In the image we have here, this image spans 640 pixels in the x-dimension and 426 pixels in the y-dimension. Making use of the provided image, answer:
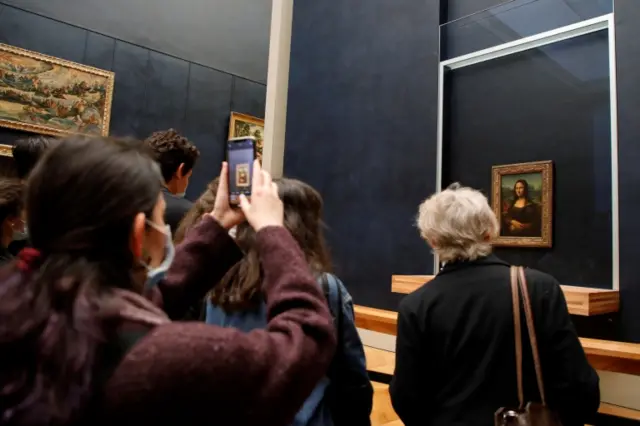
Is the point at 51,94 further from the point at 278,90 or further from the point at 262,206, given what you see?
the point at 262,206

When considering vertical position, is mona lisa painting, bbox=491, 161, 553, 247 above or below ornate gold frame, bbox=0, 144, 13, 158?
below

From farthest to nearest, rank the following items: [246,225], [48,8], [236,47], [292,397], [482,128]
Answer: [236,47], [48,8], [482,128], [246,225], [292,397]

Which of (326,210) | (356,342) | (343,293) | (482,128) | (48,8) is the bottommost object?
(356,342)

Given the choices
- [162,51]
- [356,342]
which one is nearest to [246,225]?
[356,342]

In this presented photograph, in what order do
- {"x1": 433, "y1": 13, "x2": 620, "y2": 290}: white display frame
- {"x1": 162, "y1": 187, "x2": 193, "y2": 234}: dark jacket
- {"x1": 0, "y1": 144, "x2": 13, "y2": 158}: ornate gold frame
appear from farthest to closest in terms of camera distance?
{"x1": 0, "y1": 144, "x2": 13, "y2": 158}: ornate gold frame, {"x1": 433, "y1": 13, "x2": 620, "y2": 290}: white display frame, {"x1": 162, "y1": 187, "x2": 193, "y2": 234}: dark jacket

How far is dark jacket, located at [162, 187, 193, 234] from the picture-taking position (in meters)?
2.69

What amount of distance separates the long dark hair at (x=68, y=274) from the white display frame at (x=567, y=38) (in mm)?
3298

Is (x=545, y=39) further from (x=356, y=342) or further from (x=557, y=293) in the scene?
(x=356, y=342)

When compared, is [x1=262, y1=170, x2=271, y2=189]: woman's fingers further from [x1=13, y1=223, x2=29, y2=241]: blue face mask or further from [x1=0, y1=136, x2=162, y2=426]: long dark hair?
[x1=13, y1=223, x2=29, y2=241]: blue face mask

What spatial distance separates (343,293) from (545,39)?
3095mm

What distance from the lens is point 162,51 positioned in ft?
26.4

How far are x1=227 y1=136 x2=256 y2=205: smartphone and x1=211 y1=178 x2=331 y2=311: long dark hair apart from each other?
437 mm

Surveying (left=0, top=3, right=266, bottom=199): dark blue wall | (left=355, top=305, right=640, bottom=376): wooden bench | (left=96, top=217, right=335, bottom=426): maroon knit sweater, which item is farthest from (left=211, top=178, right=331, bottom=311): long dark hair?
(left=0, top=3, right=266, bottom=199): dark blue wall

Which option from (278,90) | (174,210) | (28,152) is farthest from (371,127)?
(28,152)
